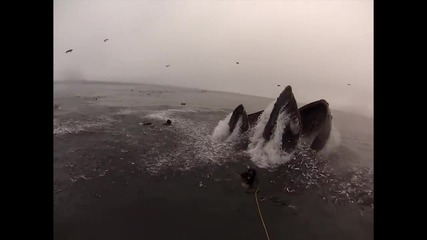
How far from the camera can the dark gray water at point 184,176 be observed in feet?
8.46

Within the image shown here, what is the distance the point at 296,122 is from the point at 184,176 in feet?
5.42

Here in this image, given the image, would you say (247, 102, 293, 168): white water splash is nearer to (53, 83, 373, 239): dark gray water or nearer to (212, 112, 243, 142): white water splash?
(53, 83, 373, 239): dark gray water

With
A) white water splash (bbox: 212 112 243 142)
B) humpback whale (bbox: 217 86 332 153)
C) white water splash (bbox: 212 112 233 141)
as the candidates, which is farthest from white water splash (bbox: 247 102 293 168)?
white water splash (bbox: 212 112 233 141)

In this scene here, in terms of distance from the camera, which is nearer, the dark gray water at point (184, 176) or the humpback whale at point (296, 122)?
the dark gray water at point (184, 176)

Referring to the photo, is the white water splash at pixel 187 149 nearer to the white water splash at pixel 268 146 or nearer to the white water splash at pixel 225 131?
the white water splash at pixel 225 131

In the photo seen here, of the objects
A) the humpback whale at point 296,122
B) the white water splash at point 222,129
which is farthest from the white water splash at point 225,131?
the humpback whale at point 296,122

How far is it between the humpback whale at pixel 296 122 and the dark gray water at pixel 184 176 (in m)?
0.14

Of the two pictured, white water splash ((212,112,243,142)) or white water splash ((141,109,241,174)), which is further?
white water splash ((212,112,243,142))

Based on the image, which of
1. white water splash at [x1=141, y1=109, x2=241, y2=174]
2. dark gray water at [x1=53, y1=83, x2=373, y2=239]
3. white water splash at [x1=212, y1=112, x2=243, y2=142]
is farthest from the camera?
white water splash at [x1=212, y1=112, x2=243, y2=142]

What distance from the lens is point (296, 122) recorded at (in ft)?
10.5

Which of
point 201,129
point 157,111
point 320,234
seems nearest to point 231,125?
point 201,129

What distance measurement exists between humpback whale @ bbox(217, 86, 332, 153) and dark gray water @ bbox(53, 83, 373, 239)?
0.14m

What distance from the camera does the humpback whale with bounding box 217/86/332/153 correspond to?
312cm
